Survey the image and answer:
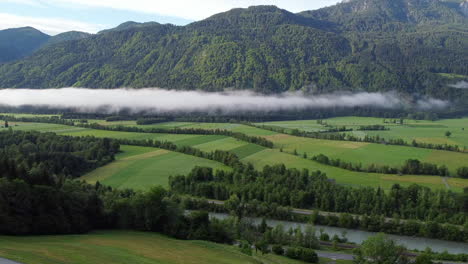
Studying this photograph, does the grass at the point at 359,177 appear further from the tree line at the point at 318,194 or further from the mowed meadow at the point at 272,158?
the tree line at the point at 318,194

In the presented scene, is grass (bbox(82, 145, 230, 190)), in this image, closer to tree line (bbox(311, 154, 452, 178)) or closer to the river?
the river

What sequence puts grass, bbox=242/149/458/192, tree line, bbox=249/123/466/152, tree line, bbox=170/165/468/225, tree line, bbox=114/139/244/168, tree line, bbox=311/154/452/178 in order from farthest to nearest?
tree line, bbox=249/123/466/152 → tree line, bbox=114/139/244/168 → tree line, bbox=311/154/452/178 → grass, bbox=242/149/458/192 → tree line, bbox=170/165/468/225

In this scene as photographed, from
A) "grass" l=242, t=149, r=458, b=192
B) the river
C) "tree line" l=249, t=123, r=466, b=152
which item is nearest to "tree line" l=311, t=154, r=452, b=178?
"grass" l=242, t=149, r=458, b=192

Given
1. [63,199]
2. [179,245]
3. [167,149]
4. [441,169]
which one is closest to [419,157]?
[441,169]

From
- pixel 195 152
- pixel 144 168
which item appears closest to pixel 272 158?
pixel 195 152

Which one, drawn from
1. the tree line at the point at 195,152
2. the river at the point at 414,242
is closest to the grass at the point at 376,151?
the tree line at the point at 195,152

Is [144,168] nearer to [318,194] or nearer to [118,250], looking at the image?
[318,194]
